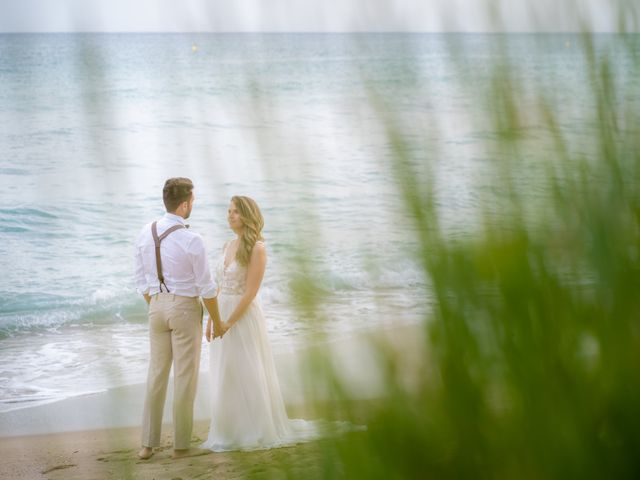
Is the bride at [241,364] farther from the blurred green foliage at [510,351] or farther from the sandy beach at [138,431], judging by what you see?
the blurred green foliage at [510,351]

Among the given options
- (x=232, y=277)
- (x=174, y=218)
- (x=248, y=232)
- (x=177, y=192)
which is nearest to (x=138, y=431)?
(x=177, y=192)

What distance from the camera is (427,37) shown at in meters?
0.74

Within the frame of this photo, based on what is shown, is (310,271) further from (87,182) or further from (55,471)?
(55,471)

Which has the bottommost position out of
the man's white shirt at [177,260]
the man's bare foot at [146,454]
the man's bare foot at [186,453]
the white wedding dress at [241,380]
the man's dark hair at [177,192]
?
the man's bare foot at [186,453]

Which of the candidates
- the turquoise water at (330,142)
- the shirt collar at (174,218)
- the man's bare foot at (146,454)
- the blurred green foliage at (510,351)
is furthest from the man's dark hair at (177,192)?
the blurred green foliage at (510,351)

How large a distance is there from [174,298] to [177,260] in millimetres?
349

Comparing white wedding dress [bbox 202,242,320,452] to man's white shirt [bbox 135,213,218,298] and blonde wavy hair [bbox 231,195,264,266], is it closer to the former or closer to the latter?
blonde wavy hair [bbox 231,195,264,266]

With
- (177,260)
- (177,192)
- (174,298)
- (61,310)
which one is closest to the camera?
(177,192)

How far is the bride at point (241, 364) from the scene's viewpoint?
7.12 m

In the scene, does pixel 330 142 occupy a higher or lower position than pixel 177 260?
higher

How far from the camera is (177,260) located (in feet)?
21.6

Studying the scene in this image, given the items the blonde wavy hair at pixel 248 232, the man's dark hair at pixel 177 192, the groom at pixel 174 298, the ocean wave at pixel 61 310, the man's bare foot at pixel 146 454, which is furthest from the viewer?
the ocean wave at pixel 61 310

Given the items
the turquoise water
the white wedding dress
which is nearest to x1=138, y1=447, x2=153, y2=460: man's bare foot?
the white wedding dress

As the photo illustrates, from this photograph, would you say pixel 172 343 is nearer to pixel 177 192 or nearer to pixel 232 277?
pixel 232 277
